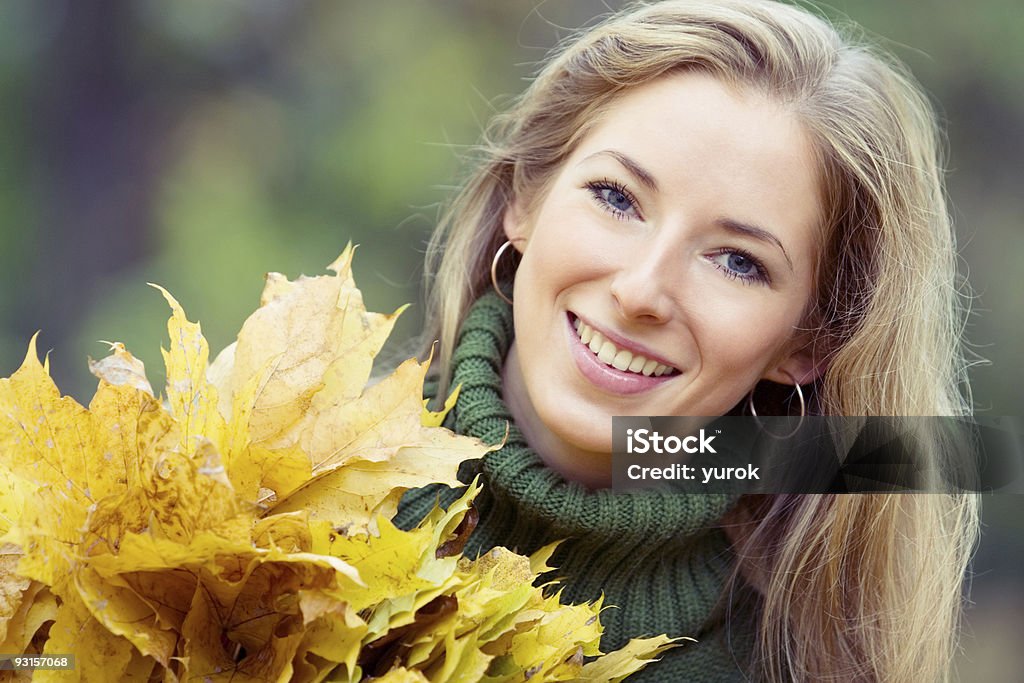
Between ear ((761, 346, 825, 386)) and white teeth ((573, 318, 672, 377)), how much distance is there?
23cm

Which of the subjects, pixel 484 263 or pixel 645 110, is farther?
pixel 484 263

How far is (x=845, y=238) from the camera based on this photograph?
4.72ft

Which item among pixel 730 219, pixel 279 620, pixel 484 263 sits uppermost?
pixel 730 219

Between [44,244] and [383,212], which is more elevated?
[383,212]

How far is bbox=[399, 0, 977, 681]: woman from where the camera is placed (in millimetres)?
1294

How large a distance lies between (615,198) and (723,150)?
0.46ft

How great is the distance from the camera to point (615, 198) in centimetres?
133

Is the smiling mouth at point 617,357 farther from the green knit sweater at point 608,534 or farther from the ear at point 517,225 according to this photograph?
the ear at point 517,225

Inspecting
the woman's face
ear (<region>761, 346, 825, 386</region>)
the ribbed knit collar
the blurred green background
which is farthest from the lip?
the blurred green background

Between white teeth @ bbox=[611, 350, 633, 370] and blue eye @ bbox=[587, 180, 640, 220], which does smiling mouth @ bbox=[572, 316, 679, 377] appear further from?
blue eye @ bbox=[587, 180, 640, 220]

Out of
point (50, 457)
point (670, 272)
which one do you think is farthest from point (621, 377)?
point (50, 457)

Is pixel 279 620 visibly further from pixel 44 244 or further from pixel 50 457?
pixel 44 244

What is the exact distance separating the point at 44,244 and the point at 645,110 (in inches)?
102

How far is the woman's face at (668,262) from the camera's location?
50.0 inches
